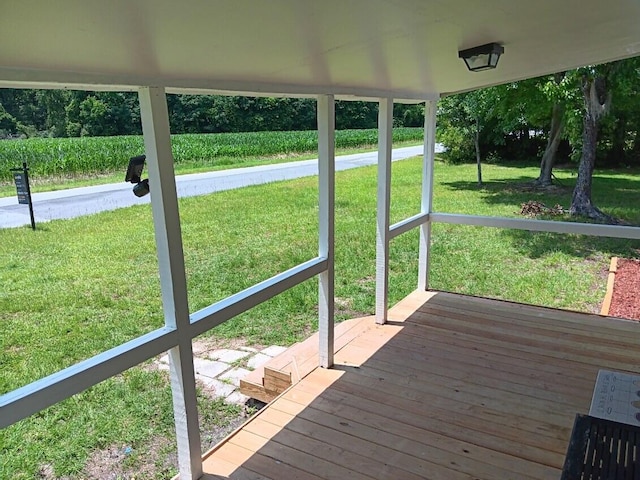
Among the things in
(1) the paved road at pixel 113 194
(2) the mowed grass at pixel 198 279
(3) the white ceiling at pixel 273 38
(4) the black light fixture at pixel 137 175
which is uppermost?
(3) the white ceiling at pixel 273 38

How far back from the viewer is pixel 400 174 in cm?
1290

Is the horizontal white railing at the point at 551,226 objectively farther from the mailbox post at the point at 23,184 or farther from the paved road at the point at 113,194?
the mailbox post at the point at 23,184

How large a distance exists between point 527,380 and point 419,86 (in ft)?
6.42

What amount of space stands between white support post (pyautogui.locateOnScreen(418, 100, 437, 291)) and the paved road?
466 cm

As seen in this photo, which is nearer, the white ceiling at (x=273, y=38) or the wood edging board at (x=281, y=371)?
the white ceiling at (x=273, y=38)

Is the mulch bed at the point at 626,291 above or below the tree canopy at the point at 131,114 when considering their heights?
below

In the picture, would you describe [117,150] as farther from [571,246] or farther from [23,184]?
[571,246]

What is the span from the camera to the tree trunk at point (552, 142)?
31.6 ft

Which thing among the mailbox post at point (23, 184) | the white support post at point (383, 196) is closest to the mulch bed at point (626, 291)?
the white support post at point (383, 196)

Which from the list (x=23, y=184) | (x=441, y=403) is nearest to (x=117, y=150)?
(x=23, y=184)

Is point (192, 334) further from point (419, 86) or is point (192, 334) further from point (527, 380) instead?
point (419, 86)

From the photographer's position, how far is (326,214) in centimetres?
276

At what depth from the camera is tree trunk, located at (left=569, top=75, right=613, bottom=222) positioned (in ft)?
22.1

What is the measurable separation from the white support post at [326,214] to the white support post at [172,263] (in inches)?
41.9
